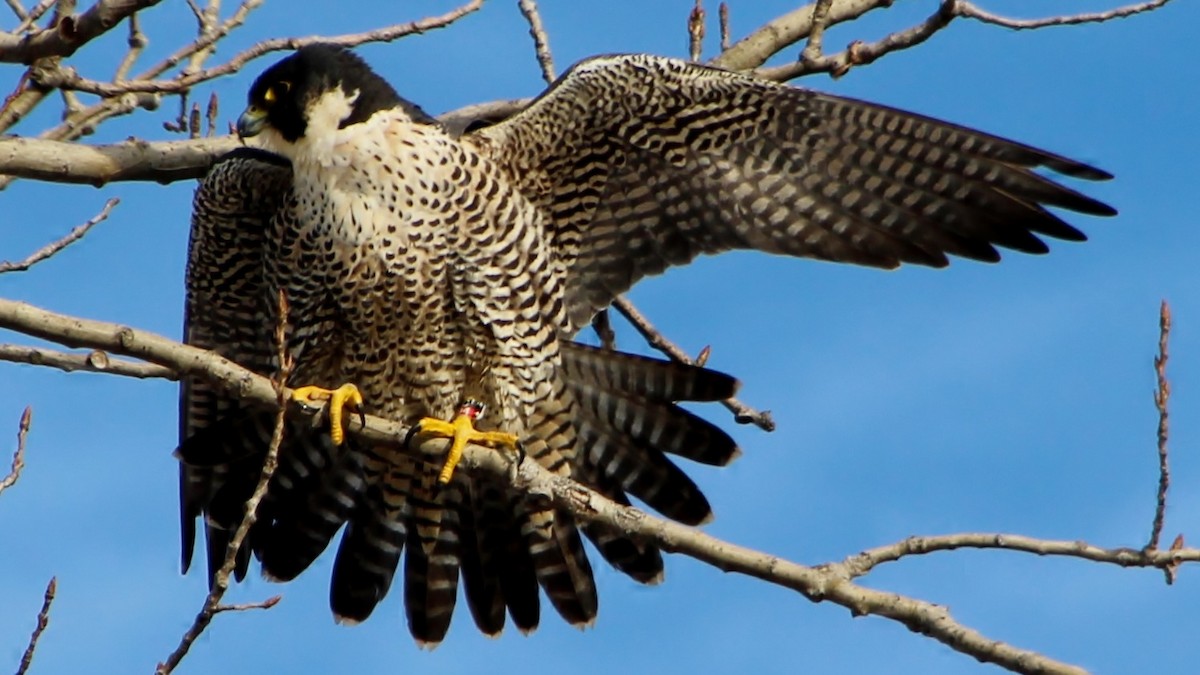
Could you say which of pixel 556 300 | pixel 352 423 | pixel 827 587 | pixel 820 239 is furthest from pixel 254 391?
pixel 820 239

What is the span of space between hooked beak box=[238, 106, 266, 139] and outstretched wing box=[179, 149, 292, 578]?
9 cm

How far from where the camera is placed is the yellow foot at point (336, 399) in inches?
194

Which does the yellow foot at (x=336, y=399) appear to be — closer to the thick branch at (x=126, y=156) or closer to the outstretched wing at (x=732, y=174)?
the thick branch at (x=126, y=156)

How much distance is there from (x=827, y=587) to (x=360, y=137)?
241 centimetres

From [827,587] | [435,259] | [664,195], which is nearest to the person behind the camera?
[827,587]

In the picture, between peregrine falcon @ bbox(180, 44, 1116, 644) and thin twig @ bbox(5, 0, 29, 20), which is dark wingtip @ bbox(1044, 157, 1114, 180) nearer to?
peregrine falcon @ bbox(180, 44, 1116, 644)

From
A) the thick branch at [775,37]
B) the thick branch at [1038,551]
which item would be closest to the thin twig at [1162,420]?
the thick branch at [1038,551]

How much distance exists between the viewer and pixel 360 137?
5.27 m

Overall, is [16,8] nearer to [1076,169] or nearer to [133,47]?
[133,47]

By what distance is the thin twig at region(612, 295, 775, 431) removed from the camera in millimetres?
5676

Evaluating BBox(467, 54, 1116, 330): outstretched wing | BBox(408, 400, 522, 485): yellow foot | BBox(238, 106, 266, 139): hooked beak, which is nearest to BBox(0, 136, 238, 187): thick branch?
BBox(238, 106, 266, 139): hooked beak

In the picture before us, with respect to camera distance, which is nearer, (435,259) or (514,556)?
(435,259)

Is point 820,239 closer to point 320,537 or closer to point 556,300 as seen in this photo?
point 556,300

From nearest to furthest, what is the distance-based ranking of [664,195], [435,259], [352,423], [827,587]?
[827,587] < [352,423] < [435,259] < [664,195]
